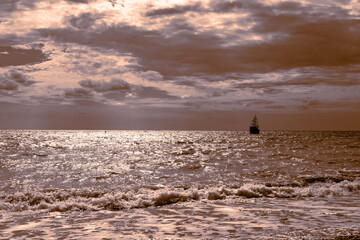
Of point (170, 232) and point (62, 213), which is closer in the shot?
point (170, 232)

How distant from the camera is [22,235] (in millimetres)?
8594

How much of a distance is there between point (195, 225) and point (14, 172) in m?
20.0

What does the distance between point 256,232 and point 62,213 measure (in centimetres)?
673

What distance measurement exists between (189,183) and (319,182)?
25.8 ft

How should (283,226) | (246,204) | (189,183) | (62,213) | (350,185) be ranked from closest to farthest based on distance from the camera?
1. (283,226)
2. (62,213)
3. (246,204)
4. (350,185)
5. (189,183)

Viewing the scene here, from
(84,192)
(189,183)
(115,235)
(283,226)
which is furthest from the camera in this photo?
(189,183)

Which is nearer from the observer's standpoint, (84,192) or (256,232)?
(256,232)

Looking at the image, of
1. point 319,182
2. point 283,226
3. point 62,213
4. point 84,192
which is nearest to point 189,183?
point 84,192

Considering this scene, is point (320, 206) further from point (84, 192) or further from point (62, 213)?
point (84, 192)

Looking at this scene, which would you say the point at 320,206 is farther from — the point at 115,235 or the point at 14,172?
the point at 14,172

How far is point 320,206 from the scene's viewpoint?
1213 centimetres

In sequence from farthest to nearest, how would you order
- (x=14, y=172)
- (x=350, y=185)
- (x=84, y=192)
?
1. (x=14, y=172)
2. (x=350, y=185)
3. (x=84, y=192)

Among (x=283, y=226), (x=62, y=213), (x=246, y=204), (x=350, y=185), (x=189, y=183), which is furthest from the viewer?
(x=189, y=183)

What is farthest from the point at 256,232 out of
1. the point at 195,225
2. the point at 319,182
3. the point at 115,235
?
the point at 319,182
